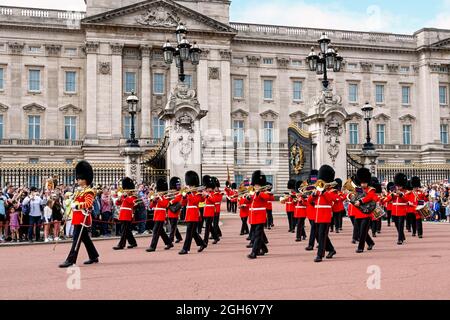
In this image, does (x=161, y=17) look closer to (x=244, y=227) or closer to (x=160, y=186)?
(x=244, y=227)

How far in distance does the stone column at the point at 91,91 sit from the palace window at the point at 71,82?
2200 mm

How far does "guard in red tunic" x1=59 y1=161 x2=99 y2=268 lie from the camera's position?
10625 millimetres

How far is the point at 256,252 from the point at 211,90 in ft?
121

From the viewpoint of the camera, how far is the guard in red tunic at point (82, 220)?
10625 mm

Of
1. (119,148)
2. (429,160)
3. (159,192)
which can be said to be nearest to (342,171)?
(159,192)

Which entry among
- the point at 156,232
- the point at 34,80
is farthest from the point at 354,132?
the point at 156,232

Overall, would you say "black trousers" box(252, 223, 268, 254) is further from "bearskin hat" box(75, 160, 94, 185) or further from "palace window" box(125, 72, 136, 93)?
"palace window" box(125, 72, 136, 93)

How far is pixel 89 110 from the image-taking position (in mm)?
44250

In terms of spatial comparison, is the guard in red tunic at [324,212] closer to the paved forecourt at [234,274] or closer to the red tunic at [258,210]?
the paved forecourt at [234,274]

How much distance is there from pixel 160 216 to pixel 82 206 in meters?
2.65

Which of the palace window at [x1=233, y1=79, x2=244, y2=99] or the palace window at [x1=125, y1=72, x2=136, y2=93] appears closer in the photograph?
the palace window at [x1=125, y1=72, x2=136, y2=93]

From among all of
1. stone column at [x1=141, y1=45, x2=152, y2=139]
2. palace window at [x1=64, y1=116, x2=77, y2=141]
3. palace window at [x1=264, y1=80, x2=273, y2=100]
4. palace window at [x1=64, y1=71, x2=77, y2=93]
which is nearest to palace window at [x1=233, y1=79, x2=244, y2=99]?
palace window at [x1=264, y1=80, x2=273, y2=100]

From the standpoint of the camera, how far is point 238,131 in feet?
162

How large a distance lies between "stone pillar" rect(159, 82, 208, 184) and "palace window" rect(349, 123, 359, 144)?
3511 centimetres
